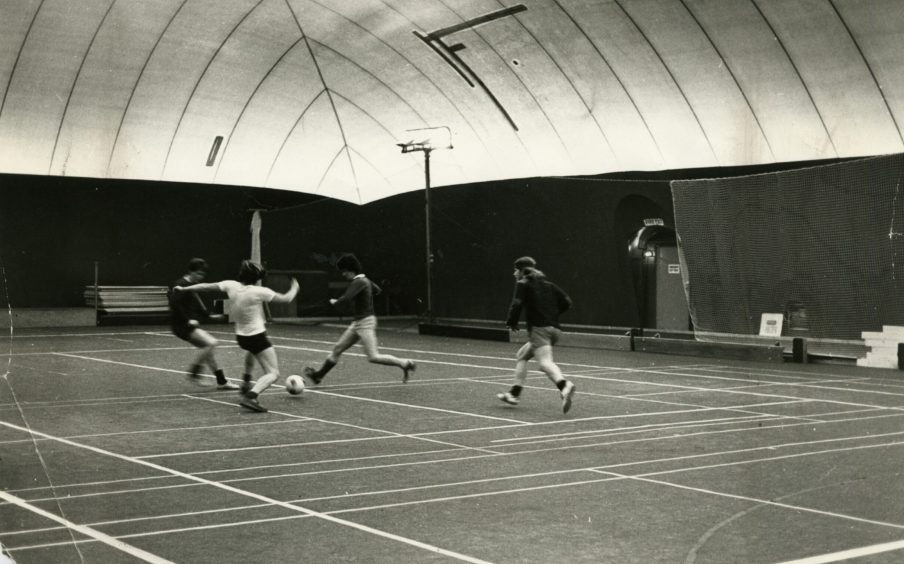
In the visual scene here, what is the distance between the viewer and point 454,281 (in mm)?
38375

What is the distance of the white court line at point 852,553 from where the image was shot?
6703 mm

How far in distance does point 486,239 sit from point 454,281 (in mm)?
2252

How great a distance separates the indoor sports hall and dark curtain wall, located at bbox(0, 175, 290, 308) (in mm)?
105

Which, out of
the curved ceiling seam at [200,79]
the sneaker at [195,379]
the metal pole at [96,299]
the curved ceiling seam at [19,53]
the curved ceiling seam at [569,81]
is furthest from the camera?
the metal pole at [96,299]

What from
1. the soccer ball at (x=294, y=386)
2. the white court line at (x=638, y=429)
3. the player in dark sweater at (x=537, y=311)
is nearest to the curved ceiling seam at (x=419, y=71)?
the soccer ball at (x=294, y=386)

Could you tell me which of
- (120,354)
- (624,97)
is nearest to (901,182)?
(624,97)

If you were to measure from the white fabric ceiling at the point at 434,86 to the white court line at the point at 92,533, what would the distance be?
21557 millimetres

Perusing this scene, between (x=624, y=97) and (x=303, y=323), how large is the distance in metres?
13.6

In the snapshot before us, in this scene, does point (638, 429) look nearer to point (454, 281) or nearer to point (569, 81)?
point (569, 81)

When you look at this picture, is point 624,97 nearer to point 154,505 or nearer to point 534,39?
point 534,39

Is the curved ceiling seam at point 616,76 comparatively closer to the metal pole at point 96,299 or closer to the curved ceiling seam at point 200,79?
the curved ceiling seam at point 200,79

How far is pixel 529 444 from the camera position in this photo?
455 inches

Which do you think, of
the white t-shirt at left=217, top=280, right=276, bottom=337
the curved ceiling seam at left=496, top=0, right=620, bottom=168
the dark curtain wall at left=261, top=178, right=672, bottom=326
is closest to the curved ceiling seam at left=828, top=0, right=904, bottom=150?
the dark curtain wall at left=261, top=178, right=672, bottom=326

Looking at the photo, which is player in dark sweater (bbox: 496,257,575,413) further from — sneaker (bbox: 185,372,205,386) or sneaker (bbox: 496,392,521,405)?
sneaker (bbox: 185,372,205,386)
